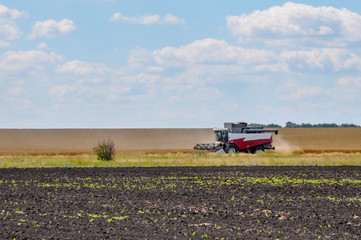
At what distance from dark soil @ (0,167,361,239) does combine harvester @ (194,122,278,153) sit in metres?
20.3

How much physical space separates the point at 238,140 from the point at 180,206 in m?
32.6

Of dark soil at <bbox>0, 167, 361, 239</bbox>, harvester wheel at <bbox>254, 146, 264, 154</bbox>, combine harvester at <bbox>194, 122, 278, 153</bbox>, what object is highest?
combine harvester at <bbox>194, 122, 278, 153</bbox>

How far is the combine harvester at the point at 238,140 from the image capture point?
4925 centimetres

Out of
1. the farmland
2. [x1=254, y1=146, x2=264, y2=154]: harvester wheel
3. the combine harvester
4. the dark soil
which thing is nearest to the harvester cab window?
the combine harvester

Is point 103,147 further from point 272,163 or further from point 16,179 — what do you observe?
point 16,179

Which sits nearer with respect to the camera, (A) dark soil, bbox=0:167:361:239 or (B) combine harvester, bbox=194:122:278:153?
(A) dark soil, bbox=0:167:361:239

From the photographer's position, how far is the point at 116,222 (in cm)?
1457

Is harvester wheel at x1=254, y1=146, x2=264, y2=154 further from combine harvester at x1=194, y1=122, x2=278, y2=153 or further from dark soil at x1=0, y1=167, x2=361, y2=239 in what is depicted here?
dark soil at x1=0, y1=167, x2=361, y2=239

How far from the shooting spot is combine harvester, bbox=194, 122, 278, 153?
49.2 metres

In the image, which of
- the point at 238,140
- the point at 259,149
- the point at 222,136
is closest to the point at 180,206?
the point at 222,136

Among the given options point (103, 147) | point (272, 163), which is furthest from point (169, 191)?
point (103, 147)

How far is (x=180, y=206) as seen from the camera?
17422mm

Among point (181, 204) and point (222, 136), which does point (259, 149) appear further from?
point (181, 204)

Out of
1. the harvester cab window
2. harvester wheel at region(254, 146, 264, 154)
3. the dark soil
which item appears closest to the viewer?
the dark soil
